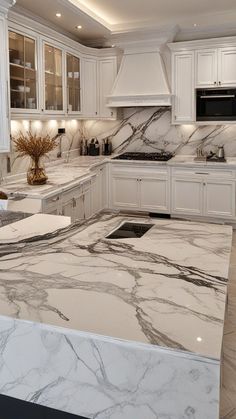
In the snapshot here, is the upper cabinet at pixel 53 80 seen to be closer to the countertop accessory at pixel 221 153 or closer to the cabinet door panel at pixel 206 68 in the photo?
the cabinet door panel at pixel 206 68

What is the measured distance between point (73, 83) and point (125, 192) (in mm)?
1698

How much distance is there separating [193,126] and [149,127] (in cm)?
68

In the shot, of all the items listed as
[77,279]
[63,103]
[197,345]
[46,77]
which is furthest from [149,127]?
[197,345]

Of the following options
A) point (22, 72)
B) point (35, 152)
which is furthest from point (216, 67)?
point (35, 152)

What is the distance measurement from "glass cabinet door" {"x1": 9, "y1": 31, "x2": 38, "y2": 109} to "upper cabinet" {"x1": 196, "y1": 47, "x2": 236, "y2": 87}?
240cm

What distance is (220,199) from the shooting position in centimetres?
537

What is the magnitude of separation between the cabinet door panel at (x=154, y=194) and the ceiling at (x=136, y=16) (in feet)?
6.84

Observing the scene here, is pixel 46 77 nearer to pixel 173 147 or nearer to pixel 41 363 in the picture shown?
pixel 173 147

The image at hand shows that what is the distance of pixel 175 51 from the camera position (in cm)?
550

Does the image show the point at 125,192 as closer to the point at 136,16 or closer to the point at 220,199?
the point at 220,199

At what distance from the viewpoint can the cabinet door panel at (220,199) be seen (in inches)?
209

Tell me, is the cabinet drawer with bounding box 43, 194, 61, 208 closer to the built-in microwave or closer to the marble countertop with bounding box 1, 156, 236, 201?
the marble countertop with bounding box 1, 156, 236, 201

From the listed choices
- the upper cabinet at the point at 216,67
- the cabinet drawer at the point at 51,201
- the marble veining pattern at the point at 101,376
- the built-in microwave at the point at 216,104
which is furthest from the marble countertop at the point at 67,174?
the marble veining pattern at the point at 101,376

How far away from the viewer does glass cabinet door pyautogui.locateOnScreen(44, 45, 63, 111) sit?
175 inches
